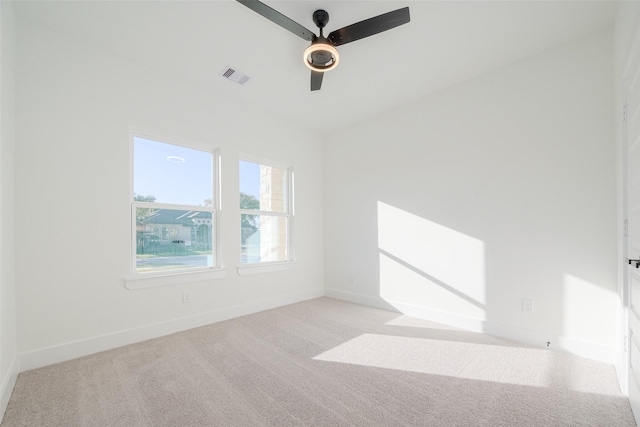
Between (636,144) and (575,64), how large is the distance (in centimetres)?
147

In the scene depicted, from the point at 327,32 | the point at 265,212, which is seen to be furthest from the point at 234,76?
the point at 265,212

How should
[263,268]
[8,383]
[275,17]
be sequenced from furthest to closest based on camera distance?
[263,268] < [275,17] < [8,383]

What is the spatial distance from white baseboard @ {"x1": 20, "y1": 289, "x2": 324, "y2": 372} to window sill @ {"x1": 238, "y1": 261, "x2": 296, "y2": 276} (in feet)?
1.37

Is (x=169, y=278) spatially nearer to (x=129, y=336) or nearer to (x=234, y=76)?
(x=129, y=336)

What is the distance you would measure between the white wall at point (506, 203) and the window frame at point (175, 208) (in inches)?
83.4

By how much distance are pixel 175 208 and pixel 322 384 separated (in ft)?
8.12

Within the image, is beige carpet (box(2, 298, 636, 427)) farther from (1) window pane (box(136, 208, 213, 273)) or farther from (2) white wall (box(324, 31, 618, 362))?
(1) window pane (box(136, 208, 213, 273))

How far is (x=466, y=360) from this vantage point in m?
2.51

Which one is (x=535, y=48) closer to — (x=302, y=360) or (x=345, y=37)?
(x=345, y=37)

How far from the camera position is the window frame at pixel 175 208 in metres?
2.95

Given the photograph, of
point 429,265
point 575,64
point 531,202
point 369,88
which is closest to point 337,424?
point 429,265

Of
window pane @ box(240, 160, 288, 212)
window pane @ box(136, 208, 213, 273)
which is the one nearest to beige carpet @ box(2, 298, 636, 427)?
window pane @ box(136, 208, 213, 273)

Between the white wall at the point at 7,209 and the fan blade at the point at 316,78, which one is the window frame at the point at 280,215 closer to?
the fan blade at the point at 316,78

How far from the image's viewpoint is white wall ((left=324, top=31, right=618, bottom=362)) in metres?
2.55
